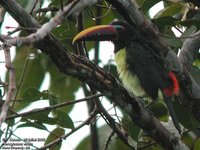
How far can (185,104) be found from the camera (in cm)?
403

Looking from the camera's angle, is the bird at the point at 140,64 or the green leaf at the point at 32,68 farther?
the green leaf at the point at 32,68

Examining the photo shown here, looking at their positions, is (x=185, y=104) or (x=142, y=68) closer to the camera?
(x=185, y=104)

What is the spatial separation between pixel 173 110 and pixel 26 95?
1033 mm

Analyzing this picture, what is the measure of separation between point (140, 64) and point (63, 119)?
2.71ft

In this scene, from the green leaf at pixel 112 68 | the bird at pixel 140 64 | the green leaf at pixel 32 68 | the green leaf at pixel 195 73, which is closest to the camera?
the green leaf at pixel 195 73

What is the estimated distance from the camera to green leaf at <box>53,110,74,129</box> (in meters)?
3.93

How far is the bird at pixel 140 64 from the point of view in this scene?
427 centimetres

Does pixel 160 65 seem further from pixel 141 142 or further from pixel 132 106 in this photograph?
pixel 132 106

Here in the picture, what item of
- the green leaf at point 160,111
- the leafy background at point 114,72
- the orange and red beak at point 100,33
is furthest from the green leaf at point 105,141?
the orange and red beak at point 100,33

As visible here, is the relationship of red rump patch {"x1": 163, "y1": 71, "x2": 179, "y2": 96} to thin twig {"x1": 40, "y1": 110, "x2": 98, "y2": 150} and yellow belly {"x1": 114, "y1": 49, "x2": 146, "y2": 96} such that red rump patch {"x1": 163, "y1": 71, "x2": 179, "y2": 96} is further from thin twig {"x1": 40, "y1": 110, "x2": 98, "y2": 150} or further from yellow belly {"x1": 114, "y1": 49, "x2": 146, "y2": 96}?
thin twig {"x1": 40, "y1": 110, "x2": 98, "y2": 150}

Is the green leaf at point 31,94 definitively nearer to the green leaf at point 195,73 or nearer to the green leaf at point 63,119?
the green leaf at point 63,119

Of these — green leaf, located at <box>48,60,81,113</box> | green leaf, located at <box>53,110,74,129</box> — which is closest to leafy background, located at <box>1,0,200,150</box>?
green leaf, located at <box>53,110,74,129</box>

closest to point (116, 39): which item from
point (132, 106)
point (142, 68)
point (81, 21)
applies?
point (142, 68)

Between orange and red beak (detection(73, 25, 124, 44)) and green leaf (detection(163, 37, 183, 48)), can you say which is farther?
green leaf (detection(163, 37, 183, 48))
